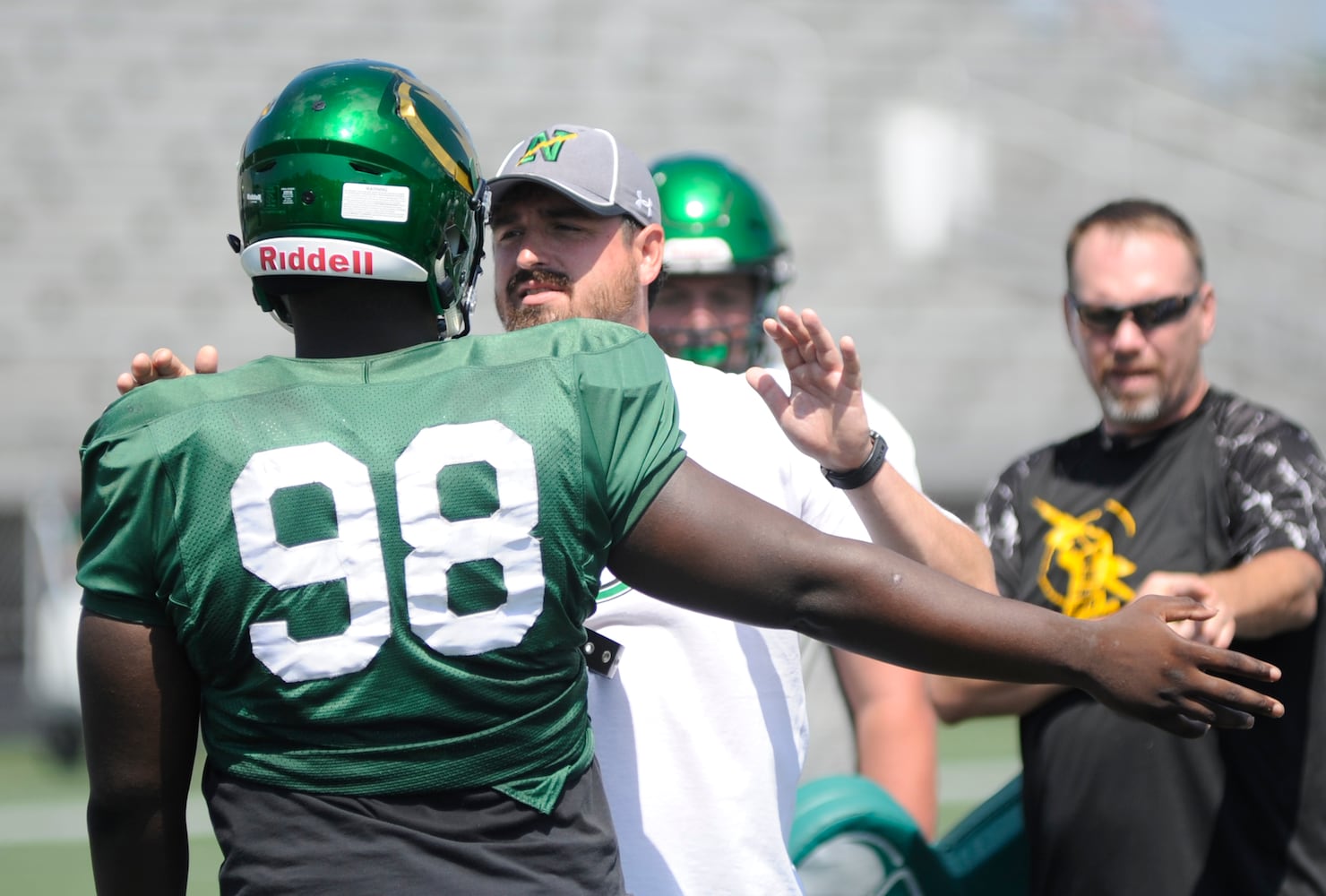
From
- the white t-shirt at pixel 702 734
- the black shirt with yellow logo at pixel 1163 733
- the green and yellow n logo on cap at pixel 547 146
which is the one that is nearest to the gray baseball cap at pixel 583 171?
the green and yellow n logo on cap at pixel 547 146

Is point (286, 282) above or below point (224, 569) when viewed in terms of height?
above

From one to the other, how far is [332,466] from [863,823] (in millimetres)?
1881

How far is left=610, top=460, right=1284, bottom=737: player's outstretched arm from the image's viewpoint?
74.6 inches

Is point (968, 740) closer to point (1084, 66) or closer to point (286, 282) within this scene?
point (286, 282)

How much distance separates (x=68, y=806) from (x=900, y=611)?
6773 millimetres

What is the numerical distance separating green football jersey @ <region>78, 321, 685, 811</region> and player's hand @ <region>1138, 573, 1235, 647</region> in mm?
1074

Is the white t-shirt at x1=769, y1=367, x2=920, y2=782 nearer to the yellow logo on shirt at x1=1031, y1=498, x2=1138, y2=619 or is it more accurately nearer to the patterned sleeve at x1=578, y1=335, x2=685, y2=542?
the yellow logo on shirt at x1=1031, y1=498, x2=1138, y2=619

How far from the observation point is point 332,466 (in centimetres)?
→ 180

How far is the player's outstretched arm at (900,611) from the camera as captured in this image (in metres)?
1.90

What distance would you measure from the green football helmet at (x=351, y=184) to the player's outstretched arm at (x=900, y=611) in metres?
0.47

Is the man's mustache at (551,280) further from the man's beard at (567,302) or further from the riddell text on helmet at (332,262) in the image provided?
the riddell text on helmet at (332,262)

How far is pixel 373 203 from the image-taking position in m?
1.94

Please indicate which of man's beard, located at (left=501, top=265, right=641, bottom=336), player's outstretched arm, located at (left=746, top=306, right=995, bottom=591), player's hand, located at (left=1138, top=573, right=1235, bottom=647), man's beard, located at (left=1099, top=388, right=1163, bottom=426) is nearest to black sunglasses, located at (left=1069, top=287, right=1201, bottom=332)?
man's beard, located at (left=1099, top=388, right=1163, bottom=426)

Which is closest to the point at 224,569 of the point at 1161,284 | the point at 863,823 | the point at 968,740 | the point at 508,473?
the point at 508,473
